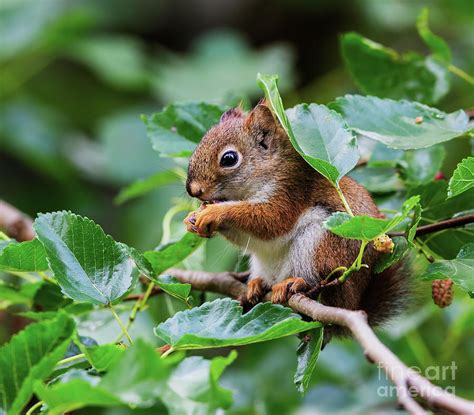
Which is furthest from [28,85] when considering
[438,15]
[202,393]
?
[202,393]

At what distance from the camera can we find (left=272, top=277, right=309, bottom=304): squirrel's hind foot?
153 cm

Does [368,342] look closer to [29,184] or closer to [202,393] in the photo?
[202,393]

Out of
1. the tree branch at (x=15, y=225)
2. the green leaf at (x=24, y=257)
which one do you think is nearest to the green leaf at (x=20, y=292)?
the green leaf at (x=24, y=257)

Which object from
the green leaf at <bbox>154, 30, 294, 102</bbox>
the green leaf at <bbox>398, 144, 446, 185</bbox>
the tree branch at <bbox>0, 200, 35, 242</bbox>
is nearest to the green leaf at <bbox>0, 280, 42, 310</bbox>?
the tree branch at <bbox>0, 200, 35, 242</bbox>

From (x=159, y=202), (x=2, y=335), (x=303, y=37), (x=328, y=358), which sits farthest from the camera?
(x=303, y=37)

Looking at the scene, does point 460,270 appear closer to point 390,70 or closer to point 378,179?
point 378,179

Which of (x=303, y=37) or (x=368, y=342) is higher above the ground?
(x=368, y=342)

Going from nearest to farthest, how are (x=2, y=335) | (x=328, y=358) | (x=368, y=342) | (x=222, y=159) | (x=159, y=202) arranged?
(x=368, y=342)
(x=222, y=159)
(x=328, y=358)
(x=2, y=335)
(x=159, y=202)

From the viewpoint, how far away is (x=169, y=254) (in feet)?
5.04

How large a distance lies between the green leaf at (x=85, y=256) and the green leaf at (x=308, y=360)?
0.31m

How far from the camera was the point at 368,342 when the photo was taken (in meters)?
1.00

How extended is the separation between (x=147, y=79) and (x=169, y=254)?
2.53 meters

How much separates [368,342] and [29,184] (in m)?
3.17

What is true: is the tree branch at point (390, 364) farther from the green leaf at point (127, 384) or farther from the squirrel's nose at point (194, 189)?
the squirrel's nose at point (194, 189)
